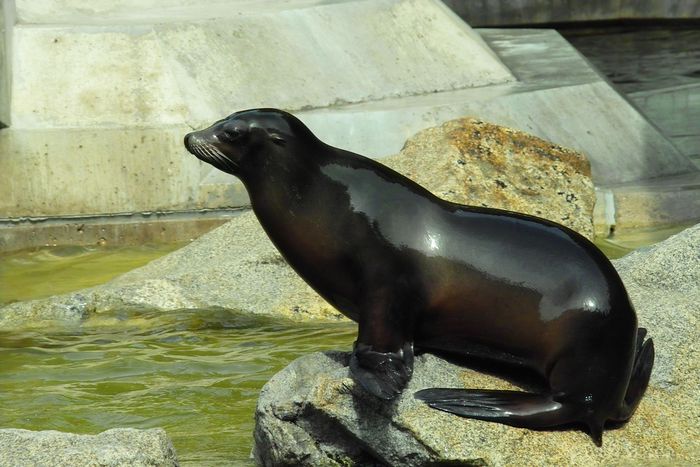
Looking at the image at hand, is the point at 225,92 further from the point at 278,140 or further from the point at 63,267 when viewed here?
the point at 278,140

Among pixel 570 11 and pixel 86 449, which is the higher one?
pixel 86 449

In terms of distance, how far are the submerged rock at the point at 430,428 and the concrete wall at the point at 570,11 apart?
12.0m

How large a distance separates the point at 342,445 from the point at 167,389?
5.72 feet

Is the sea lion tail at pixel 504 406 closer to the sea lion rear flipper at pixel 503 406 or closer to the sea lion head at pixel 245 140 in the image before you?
the sea lion rear flipper at pixel 503 406

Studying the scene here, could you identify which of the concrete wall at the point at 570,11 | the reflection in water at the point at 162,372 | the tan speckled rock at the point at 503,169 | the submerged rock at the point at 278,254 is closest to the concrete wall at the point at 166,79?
the submerged rock at the point at 278,254

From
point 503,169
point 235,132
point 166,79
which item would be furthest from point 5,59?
point 235,132

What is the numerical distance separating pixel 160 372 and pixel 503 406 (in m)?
2.43

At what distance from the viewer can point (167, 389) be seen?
578cm

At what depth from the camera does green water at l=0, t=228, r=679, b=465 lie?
17.2 feet

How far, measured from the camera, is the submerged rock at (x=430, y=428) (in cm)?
403

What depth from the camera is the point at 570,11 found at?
1652 centimetres

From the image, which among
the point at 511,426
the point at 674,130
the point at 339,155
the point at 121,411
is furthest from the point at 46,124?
the point at 674,130

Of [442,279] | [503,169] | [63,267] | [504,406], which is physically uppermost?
[442,279]

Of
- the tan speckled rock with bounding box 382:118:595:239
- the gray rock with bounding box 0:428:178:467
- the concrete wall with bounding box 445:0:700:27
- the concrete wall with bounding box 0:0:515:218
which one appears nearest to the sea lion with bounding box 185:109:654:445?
the gray rock with bounding box 0:428:178:467
